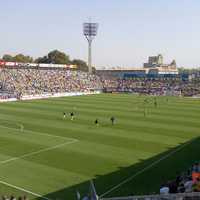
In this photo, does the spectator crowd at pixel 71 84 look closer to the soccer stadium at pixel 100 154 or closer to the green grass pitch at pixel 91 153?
the soccer stadium at pixel 100 154

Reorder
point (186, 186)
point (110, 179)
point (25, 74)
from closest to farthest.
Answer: point (186, 186) < point (110, 179) < point (25, 74)

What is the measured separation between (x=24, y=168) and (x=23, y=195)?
4.32 m

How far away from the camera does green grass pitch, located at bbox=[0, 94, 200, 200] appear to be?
63.7ft

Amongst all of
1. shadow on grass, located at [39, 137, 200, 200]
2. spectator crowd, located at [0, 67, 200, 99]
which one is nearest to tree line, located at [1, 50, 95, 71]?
spectator crowd, located at [0, 67, 200, 99]

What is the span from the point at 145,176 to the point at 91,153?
230 inches

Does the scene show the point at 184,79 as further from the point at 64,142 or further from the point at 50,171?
the point at 50,171

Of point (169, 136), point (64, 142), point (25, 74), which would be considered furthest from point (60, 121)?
point (25, 74)

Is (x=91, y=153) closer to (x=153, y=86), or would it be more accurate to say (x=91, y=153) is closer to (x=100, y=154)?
(x=100, y=154)

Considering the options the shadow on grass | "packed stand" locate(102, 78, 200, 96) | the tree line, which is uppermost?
the tree line

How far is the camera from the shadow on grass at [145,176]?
1839 cm

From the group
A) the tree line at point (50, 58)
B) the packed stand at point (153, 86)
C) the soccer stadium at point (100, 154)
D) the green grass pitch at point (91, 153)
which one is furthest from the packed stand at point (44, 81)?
the tree line at point (50, 58)

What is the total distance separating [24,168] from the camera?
22250 mm

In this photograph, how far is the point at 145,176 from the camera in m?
20.9

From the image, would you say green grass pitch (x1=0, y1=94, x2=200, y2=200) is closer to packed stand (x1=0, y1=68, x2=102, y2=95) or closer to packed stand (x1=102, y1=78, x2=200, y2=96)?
packed stand (x1=0, y1=68, x2=102, y2=95)
